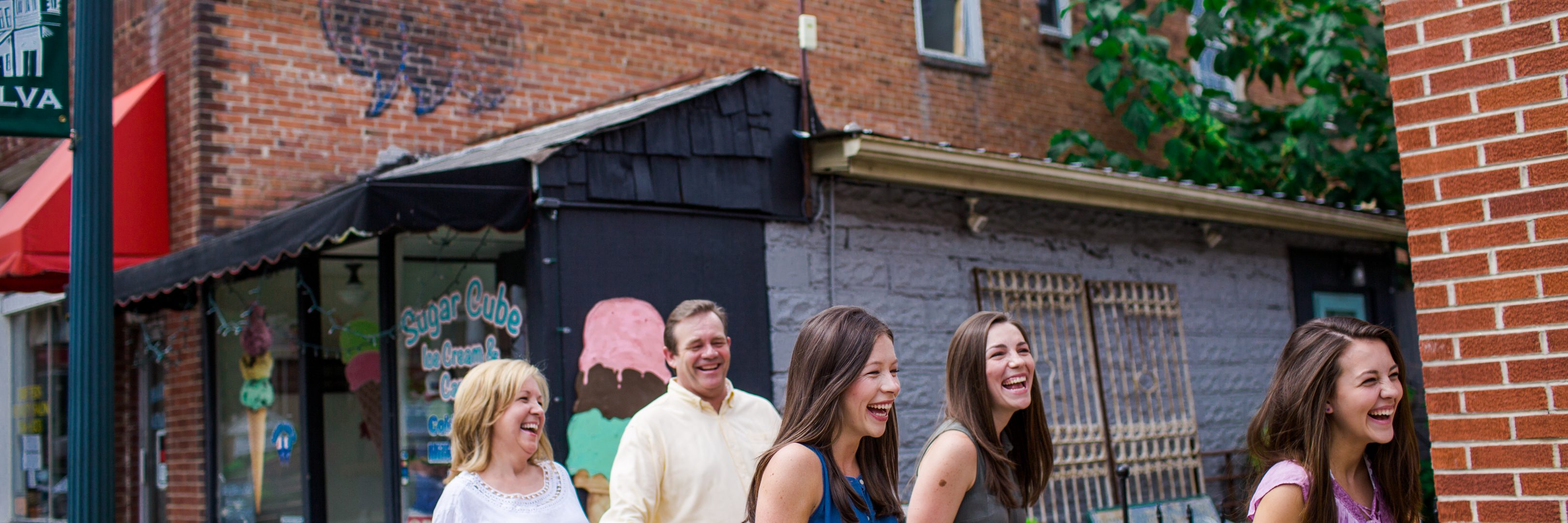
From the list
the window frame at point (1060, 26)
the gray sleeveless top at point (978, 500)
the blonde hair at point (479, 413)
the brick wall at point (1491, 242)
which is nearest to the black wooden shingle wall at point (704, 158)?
the blonde hair at point (479, 413)

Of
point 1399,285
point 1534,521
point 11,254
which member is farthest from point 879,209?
point 1399,285

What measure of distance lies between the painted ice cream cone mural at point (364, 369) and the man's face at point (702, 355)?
368 centimetres

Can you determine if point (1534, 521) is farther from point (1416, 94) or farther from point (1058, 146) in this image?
point (1058, 146)

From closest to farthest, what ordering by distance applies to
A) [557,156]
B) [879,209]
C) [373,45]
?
[557,156] → [879,209] → [373,45]

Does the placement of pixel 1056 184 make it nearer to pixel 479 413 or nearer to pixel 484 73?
pixel 484 73

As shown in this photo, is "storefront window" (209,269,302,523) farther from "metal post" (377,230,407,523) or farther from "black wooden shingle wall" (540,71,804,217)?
"black wooden shingle wall" (540,71,804,217)

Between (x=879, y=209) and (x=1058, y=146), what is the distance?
4.20 meters

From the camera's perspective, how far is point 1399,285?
473 inches

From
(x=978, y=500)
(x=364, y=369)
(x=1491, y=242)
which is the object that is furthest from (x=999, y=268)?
(x=978, y=500)

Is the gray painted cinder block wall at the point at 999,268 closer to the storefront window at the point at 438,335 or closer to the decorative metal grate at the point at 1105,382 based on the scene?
the decorative metal grate at the point at 1105,382

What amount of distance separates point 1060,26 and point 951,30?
4.25ft

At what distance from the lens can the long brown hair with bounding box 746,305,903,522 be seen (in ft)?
9.57

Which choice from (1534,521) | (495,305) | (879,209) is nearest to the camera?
(1534,521)

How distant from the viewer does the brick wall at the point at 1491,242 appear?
3494 millimetres
